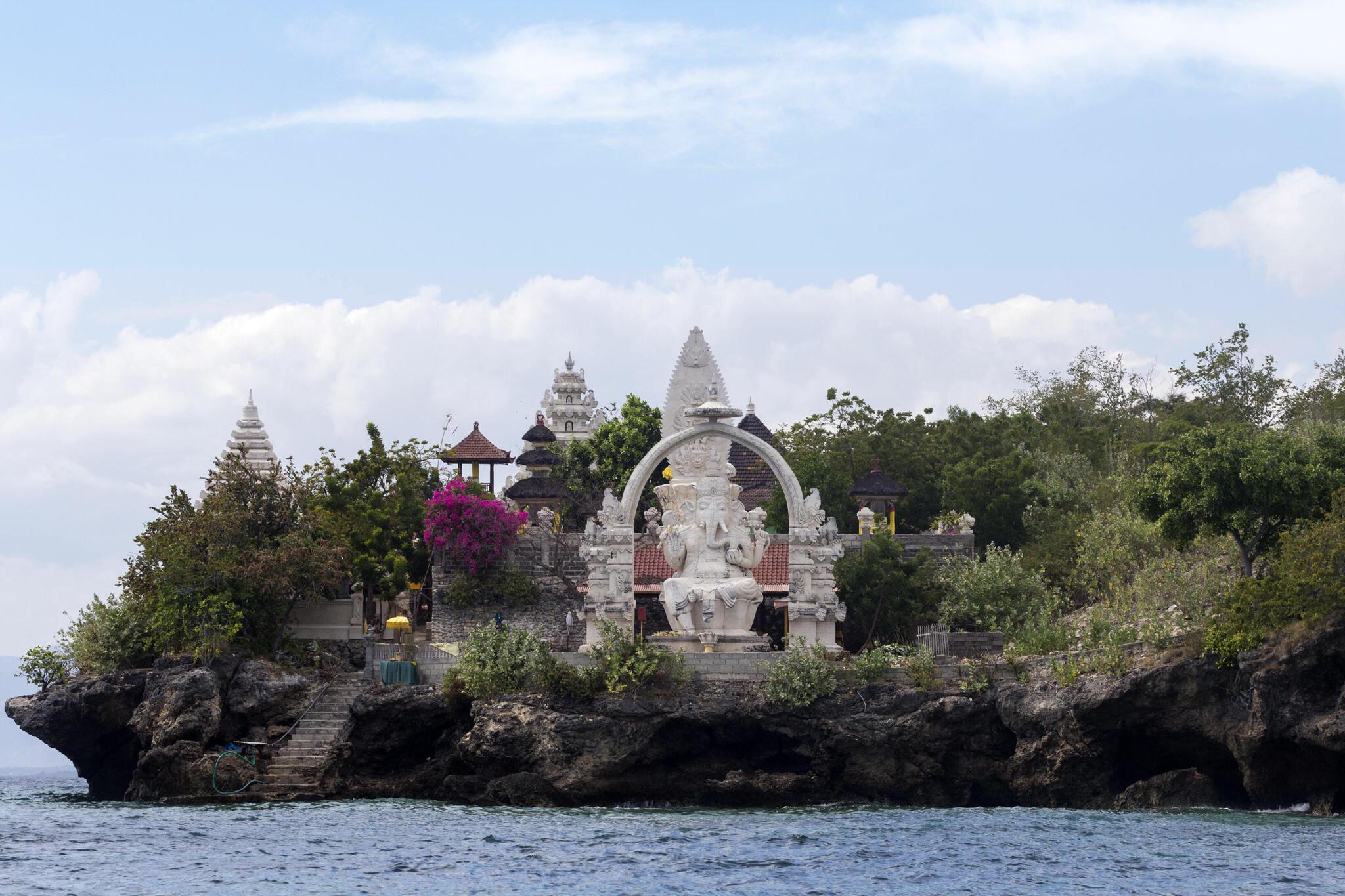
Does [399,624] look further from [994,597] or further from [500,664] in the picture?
[994,597]

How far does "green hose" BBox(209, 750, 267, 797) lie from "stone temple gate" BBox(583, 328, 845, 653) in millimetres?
8164

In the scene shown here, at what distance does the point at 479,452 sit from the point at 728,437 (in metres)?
25.5

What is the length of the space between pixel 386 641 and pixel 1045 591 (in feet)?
55.0

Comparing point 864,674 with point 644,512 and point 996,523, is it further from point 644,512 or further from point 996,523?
point 996,523

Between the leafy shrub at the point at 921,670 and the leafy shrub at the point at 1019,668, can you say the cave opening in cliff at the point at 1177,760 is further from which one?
the leafy shrub at the point at 921,670

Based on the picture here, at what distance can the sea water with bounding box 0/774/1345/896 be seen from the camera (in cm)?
3322

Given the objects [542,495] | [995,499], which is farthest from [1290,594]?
[542,495]

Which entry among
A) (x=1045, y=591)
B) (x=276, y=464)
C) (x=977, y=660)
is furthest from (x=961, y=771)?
(x=276, y=464)

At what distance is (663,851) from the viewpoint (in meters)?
36.5

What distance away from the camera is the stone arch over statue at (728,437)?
159 feet

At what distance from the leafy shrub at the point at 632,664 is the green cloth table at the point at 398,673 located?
457cm

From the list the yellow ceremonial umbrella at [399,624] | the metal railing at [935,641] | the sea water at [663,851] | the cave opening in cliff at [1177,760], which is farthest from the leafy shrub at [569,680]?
the cave opening in cliff at [1177,760]

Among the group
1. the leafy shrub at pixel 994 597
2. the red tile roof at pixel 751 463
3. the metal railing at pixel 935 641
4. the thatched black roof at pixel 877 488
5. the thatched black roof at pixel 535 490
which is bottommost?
the metal railing at pixel 935 641

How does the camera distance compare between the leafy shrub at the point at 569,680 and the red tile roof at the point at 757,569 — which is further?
the red tile roof at the point at 757,569
